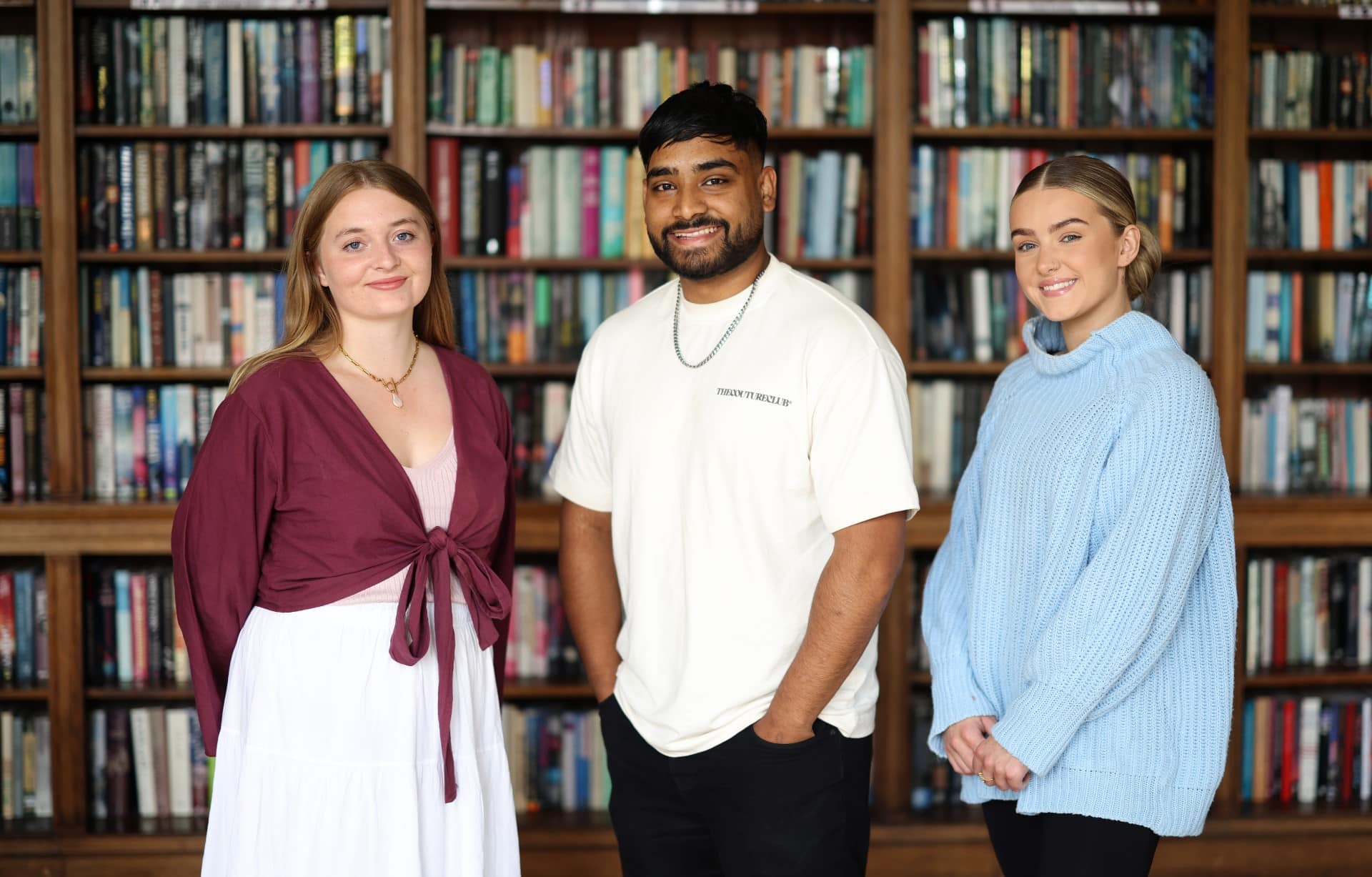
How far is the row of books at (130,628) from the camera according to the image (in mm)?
3061

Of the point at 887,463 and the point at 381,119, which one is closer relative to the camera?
the point at 887,463

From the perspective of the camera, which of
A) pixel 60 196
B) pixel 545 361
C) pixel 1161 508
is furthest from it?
pixel 545 361

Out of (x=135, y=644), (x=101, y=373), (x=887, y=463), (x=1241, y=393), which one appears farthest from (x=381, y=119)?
(x=1241, y=393)

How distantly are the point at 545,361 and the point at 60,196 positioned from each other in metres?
1.23

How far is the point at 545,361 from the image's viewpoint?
125 inches

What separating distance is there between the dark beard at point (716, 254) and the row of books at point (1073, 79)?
4.58 feet

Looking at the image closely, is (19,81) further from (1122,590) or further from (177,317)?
(1122,590)

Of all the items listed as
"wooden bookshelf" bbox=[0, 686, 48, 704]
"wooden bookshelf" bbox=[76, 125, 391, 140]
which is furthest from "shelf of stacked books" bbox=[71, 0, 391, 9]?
"wooden bookshelf" bbox=[0, 686, 48, 704]

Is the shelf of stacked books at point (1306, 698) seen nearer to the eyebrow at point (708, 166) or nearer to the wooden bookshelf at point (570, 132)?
the wooden bookshelf at point (570, 132)

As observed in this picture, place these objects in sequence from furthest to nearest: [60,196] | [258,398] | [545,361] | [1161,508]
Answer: [545,361] → [60,196] → [258,398] → [1161,508]

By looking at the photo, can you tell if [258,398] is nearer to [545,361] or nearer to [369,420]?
[369,420]

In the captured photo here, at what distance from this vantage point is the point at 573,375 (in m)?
3.18

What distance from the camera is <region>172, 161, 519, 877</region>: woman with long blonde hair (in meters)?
1.70

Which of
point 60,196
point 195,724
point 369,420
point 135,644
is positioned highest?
point 60,196
